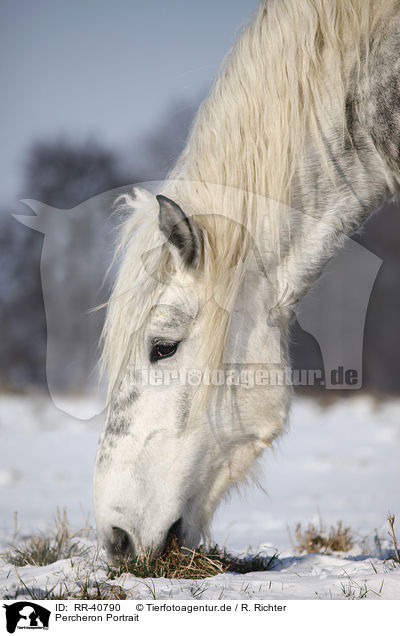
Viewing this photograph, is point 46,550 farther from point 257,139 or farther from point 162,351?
point 257,139

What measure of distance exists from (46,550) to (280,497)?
128cm

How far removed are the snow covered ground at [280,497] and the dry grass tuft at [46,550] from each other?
0.19ft

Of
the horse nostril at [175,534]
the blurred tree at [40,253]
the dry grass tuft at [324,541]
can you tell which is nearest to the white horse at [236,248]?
the horse nostril at [175,534]

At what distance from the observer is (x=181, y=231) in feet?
3.81

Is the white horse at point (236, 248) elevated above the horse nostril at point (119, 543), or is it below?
above

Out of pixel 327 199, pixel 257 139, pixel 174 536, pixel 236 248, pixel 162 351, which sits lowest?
pixel 174 536

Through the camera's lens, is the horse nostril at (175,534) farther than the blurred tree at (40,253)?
No

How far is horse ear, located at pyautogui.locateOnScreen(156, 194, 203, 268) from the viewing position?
1.11 meters

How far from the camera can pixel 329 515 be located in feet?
7.00

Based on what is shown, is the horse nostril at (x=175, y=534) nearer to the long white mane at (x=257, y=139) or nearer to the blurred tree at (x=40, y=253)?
the long white mane at (x=257, y=139)

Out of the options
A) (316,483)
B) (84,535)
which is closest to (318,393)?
(316,483)
